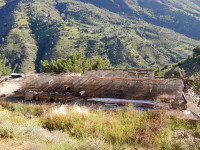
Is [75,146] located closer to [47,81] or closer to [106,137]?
[106,137]

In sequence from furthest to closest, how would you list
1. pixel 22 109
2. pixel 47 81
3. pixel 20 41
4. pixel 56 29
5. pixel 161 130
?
1. pixel 56 29
2. pixel 20 41
3. pixel 47 81
4. pixel 22 109
5. pixel 161 130

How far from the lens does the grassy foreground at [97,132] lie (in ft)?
16.5

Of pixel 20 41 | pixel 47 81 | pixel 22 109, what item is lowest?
pixel 22 109

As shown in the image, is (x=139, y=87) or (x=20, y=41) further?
(x=20, y=41)

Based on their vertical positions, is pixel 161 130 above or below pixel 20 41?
below

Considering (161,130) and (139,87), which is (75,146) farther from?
(139,87)

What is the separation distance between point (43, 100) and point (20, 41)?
543 feet

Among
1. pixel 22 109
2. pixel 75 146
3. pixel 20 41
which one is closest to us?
pixel 75 146

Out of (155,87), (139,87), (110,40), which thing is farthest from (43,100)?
(110,40)

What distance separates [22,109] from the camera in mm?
8797

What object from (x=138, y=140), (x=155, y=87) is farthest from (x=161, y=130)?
(x=155, y=87)

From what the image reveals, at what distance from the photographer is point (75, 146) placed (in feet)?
15.2

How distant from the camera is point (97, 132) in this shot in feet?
19.4

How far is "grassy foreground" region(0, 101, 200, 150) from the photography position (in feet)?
A: 16.5
